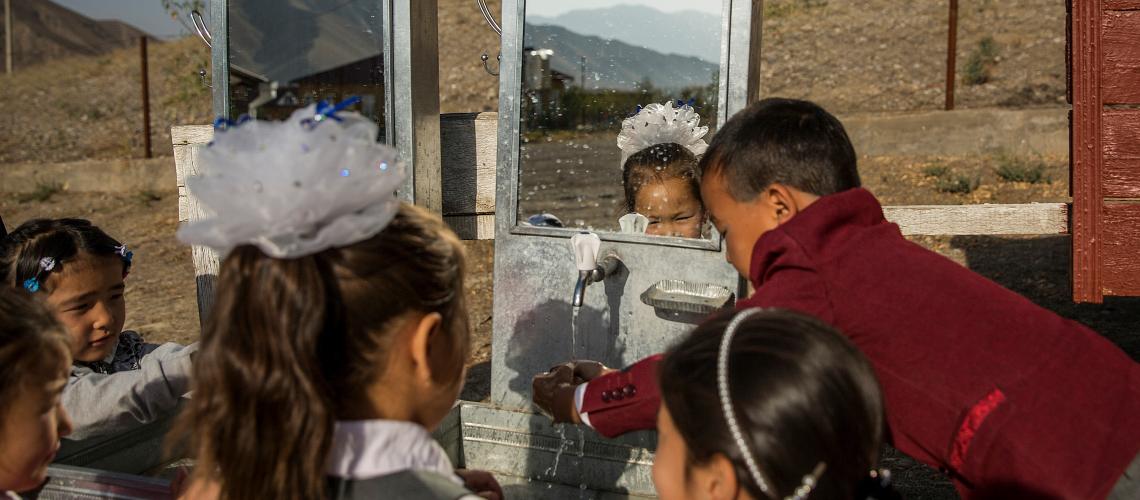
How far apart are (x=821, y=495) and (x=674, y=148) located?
5.68 ft

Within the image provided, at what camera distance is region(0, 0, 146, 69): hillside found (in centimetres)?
3453

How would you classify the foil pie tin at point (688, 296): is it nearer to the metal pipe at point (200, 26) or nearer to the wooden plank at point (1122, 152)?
the wooden plank at point (1122, 152)

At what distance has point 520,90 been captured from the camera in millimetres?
2869

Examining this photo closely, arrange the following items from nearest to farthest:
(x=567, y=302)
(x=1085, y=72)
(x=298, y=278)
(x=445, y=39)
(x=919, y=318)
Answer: (x=298, y=278)
(x=919, y=318)
(x=567, y=302)
(x=1085, y=72)
(x=445, y=39)

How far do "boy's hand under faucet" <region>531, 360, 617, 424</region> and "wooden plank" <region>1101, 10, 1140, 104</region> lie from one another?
6.84ft

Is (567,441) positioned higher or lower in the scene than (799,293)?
lower

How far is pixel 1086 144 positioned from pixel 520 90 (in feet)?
6.17

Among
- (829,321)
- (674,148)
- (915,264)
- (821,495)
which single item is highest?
(674,148)

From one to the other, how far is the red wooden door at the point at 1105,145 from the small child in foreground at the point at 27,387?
303 centimetres

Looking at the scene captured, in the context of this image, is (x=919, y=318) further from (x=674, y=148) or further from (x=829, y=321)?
(x=674, y=148)

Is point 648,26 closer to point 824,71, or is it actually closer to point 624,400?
point 624,400

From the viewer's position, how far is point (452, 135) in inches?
129

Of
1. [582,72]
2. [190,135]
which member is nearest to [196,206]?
[190,135]

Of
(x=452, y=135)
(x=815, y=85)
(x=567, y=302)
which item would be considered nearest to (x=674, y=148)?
(x=567, y=302)
